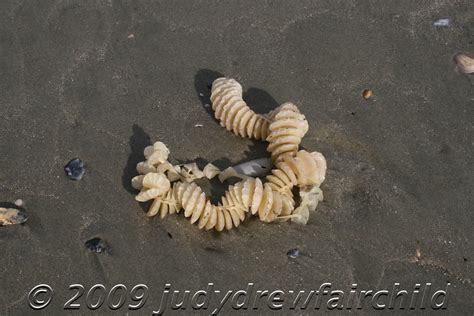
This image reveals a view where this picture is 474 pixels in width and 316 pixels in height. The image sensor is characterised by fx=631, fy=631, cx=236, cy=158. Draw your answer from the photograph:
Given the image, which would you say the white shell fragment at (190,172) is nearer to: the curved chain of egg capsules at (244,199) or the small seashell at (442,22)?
the curved chain of egg capsules at (244,199)

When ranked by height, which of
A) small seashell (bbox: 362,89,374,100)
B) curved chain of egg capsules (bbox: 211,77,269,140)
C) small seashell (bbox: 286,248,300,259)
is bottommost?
small seashell (bbox: 286,248,300,259)

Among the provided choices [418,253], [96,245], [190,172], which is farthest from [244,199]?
[418,253]

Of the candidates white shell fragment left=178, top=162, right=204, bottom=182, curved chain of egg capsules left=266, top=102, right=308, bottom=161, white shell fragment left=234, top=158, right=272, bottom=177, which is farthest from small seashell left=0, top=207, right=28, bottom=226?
curved chain of egg capsules left=266, top=102, right=308, bottom=161

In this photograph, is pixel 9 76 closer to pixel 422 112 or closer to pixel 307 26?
pixel 307 26

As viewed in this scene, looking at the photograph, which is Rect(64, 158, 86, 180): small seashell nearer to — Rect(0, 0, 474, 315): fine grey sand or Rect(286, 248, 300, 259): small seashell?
Rect(0, 0, 474, 315): fine grey sand

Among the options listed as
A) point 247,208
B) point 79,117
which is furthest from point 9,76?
point 247,208

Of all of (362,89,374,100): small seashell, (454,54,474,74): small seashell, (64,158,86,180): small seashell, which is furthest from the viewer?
(454,54,474,74): small seashell
